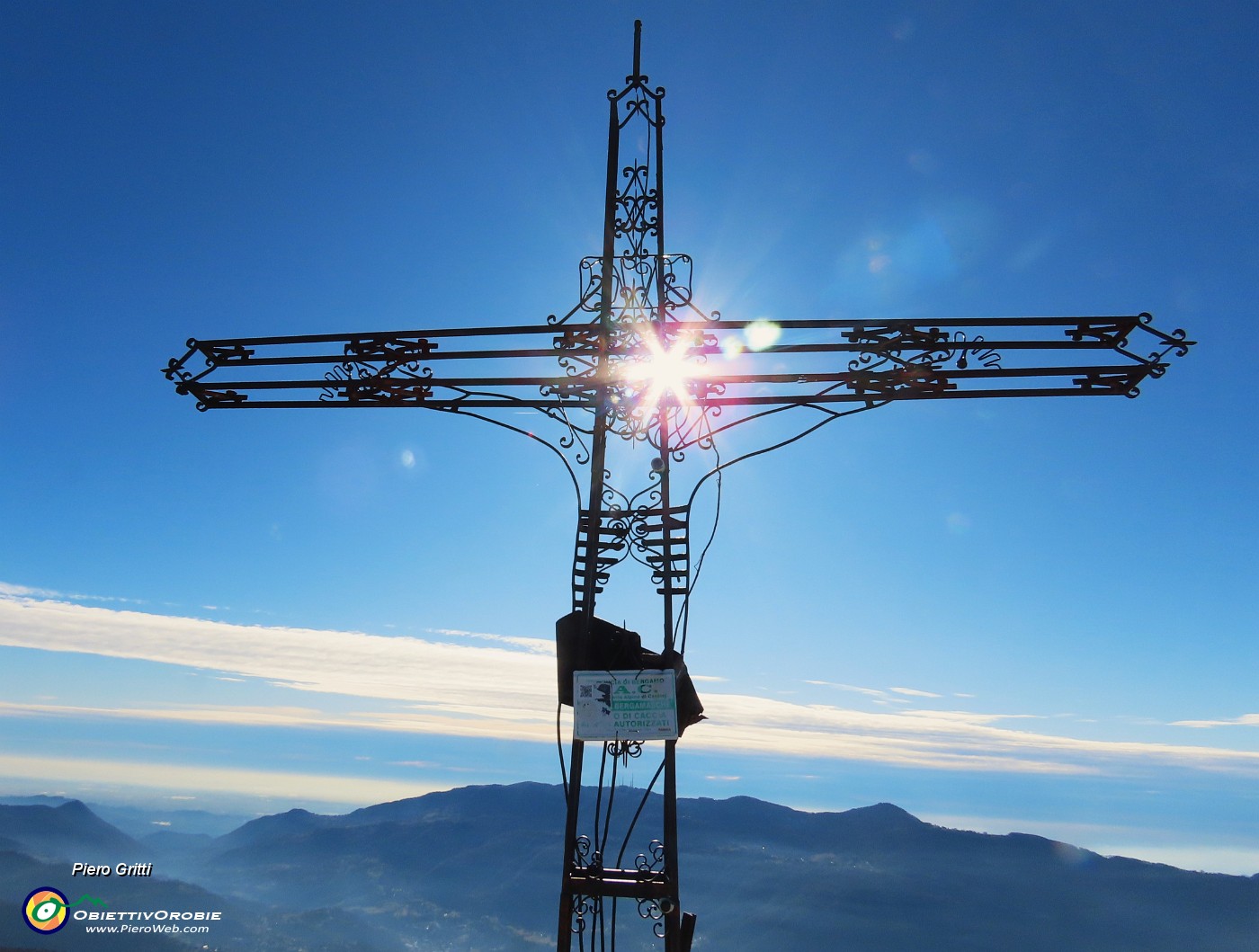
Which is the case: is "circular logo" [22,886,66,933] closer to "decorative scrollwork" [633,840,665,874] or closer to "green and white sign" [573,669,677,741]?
"decorative scrollwork" [633,840,665,874]

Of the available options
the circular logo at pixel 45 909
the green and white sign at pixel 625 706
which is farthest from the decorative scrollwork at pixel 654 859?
the circular logo at pixel 45 909

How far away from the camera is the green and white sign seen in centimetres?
623

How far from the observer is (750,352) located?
680 cm

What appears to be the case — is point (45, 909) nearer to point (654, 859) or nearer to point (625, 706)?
point (654, 859)

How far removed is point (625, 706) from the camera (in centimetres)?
630

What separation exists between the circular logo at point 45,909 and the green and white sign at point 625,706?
1612 cm

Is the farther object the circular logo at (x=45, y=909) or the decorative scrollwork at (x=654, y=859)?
the circular logo at (x=45, y=909)

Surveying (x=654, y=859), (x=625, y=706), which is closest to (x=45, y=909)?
(x=654, y=859)

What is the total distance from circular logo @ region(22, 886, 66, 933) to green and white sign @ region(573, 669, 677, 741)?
52.9ft

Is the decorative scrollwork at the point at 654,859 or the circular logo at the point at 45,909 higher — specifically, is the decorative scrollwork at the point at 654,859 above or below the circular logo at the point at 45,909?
above

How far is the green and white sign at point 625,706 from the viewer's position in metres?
6.23

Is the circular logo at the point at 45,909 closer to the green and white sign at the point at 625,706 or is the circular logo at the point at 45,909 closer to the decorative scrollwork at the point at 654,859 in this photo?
the decorative scrollwork at the point at 654,859

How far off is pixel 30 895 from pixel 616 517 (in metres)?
20.7

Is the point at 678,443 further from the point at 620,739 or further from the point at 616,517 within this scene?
the point at 620,739
